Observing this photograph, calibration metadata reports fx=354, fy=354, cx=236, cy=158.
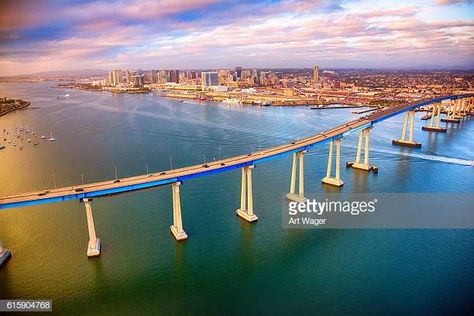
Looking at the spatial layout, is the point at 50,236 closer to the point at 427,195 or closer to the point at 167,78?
the point at 427,195

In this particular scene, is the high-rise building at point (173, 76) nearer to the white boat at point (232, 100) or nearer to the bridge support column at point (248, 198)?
the white boat at point (232, 100)

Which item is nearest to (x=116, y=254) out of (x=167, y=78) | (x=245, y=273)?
(x=245, y=273)

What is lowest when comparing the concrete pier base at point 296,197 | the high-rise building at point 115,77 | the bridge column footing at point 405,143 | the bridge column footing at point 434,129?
the concrete pier base at point 296,197

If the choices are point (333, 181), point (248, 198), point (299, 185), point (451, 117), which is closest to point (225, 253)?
point (248, 198)

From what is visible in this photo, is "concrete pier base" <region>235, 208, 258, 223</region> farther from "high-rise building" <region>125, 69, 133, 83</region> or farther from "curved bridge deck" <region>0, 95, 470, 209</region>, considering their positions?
"high-rise building" <region>125, 69, 133, 83</region>

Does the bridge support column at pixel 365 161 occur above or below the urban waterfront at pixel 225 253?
above

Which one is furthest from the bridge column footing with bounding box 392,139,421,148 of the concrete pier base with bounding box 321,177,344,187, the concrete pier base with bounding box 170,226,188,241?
the concrete pier base with bounding box 170,226,188,241

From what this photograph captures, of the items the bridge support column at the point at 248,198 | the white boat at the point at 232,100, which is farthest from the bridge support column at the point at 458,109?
the bridge support column at the point at 248,198

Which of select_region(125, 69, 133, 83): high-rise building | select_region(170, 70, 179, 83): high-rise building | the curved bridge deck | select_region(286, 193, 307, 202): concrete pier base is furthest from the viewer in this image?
select_region(170, 70, 179, 83): high-rise building

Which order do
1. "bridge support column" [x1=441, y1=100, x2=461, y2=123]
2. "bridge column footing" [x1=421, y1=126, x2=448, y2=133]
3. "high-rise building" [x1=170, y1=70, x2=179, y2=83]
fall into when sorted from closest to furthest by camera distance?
"bridge column footing" [x1=421, y1=126, x2=448, y2=133] < "bridge support column" [x1=441, y1=100, x2=461, y2=123] < "high-rise building" [x1=170, y1=70, x2=179, y2=83]
